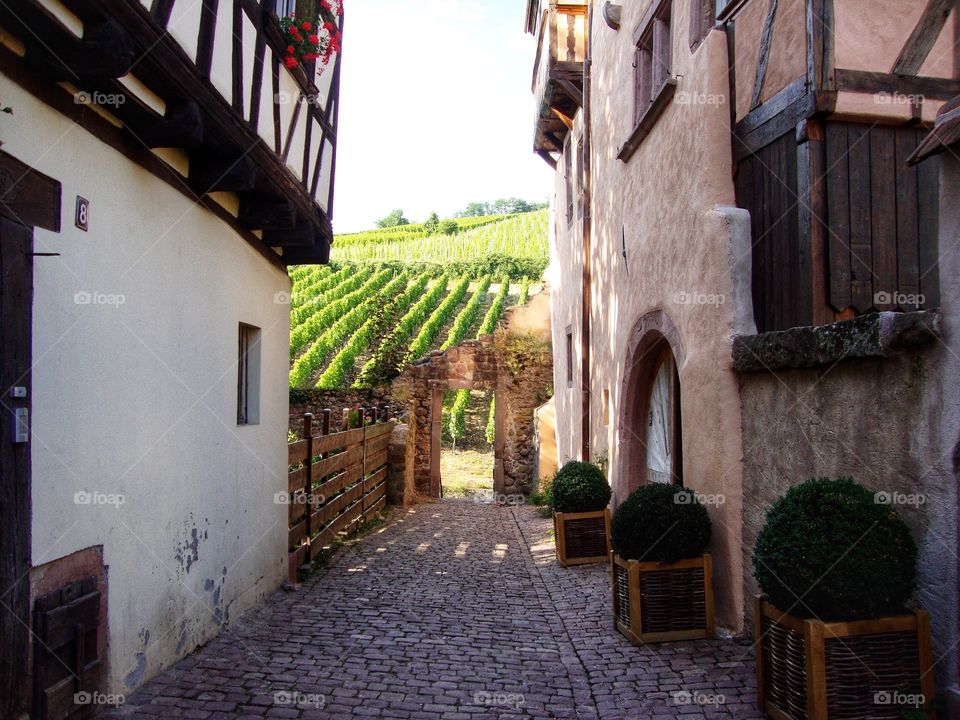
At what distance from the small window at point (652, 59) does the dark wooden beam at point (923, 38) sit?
2.11m

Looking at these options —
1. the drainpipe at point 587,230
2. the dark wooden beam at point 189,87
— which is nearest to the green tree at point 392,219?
the drainpipe at point 587,230

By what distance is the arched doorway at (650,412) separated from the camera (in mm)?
7223

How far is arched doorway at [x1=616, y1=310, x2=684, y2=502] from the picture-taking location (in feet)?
23.7

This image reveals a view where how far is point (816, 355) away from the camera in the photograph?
4230 mm

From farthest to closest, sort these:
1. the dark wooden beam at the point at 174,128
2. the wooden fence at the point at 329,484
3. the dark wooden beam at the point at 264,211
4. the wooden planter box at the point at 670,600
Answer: the wooden fence at the point at 329,484 < the dark wooden beam at the point at 264,211 < the wooden planter box at the point at 670,600 < the dark wooden beam at the point at 174,128

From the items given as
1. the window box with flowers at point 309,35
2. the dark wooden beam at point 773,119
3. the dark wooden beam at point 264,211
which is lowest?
the dark wooden beam at point 264,211

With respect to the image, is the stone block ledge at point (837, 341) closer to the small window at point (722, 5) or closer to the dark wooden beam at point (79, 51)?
the small window at point (722, 5)

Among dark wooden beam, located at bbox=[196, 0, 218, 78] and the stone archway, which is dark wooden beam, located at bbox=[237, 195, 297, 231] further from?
the stone archway

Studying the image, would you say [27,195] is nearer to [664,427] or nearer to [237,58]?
[237,58]

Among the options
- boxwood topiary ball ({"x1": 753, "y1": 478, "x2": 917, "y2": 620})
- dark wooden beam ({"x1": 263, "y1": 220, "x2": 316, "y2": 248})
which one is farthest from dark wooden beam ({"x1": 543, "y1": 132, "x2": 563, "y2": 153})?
A: boxwood topiary ball ({"x1": 753, "y1": 478, "x2": 917, "y2": 620})

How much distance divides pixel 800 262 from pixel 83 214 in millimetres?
4285

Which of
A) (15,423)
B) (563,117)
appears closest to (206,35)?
(15,423)

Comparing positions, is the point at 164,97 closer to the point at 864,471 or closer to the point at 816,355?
the point at 816,355

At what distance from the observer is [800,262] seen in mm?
5105
